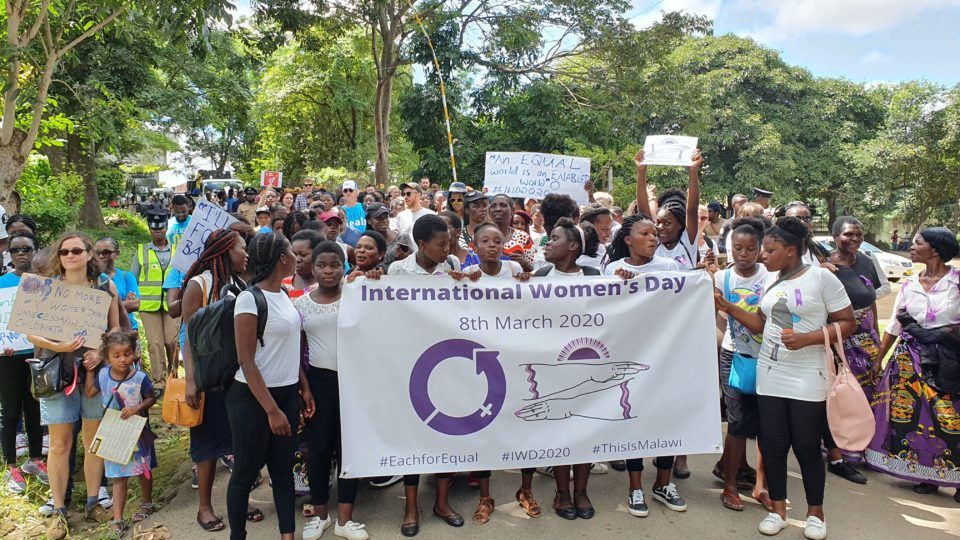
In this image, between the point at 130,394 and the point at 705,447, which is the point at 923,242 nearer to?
the point at 705,447

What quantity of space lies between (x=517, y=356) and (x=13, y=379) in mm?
3853

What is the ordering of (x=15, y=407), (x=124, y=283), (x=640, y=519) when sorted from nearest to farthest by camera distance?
(x=640, y=519) → (x=15, y=407) → (x=124, y=283)

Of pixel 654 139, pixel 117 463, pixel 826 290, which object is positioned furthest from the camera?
pixel 654 139

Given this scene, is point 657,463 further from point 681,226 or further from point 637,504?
point 681,226

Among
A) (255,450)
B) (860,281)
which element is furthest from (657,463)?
(255,450)

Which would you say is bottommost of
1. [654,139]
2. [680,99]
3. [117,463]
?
[117,463]

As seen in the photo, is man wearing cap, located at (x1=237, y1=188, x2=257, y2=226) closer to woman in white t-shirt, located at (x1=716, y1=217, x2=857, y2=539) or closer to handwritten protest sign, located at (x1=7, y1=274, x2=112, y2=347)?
handwritten protest sign, located at (x1=7, y1=274, x2=112, y2=347)

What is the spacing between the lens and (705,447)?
14.3 feet

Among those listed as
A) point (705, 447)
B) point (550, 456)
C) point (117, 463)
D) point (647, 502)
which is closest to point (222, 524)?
point (117, 463)

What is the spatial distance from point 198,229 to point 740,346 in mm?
4168

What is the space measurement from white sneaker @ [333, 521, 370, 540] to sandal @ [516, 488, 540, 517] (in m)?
1.07

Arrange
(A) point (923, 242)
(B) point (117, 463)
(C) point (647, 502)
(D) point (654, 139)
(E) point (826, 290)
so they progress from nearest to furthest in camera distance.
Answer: (E) point (826, 290) → (B) point (117, 463) → (C) point (647, 502) → (A) point (923, 242) → (D) point (654, 139)

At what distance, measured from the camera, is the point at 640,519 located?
4312 mm

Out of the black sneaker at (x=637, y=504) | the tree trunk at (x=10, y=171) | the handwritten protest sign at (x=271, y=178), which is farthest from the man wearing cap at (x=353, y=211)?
the handwritten protest sign at (x=271, y=178)
